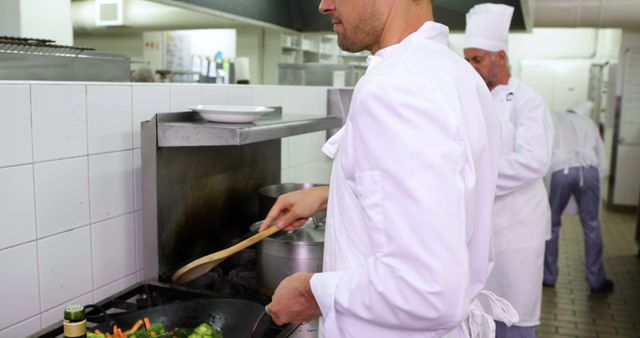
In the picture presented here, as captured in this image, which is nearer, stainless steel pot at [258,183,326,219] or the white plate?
the white plate

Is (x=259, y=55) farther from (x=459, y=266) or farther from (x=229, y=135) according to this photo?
(x=459, y=266)

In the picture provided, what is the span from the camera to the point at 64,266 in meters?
1.51

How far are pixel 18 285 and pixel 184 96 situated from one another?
83cm

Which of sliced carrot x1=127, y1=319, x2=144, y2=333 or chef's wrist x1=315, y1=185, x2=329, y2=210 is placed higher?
chef's wrist x1=315, y1=185, x2=329, y2=210

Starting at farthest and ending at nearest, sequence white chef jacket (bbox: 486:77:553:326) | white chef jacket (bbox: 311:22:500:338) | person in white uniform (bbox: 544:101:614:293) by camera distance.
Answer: person in white uniform (bbox: 544:101:614:293) < white chef jacket (bbox: 486:77:553:326) < white chef jacket (bbox: 311:22:500:338)

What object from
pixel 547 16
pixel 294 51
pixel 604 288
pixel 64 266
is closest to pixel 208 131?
pixel 64 266

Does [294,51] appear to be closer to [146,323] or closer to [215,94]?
[215,94]

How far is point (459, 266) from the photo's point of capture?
2.79ft

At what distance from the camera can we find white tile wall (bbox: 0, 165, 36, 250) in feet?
4.33

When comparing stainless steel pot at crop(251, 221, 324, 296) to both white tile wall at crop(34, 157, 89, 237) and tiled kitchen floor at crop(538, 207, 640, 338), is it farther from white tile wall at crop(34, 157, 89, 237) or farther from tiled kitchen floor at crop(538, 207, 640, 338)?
tiled kitchen floor at crop(538, 207, 640, 338)

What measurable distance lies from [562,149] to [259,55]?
13.5 feet

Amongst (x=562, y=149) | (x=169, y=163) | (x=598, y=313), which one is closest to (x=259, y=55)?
(x=562, y=149)

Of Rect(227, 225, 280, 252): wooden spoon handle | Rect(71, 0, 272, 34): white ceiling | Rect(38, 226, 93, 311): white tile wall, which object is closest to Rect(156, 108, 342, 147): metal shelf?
Rect(227, 225, 280, 252): wooden spoon handle

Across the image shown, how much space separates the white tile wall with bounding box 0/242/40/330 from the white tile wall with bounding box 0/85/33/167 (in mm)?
218
